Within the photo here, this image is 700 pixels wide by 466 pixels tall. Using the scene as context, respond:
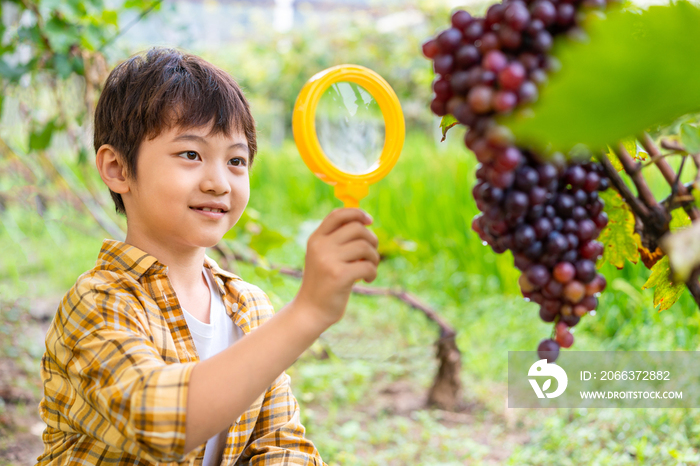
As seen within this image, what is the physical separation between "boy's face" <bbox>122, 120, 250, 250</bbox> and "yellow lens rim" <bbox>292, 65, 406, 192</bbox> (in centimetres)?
35

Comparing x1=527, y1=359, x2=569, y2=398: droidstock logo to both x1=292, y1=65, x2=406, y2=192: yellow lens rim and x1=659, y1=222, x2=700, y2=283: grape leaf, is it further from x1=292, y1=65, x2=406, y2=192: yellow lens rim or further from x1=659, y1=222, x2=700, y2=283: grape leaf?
x1=659, y1=222, x2=700, y2=283: grape leaf

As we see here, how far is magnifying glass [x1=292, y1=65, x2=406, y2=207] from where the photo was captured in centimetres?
73

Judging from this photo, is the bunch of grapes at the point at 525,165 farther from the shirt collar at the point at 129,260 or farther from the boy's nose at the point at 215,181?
the shirt collar at the point at 129,260

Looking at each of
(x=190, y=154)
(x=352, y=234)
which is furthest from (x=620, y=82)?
(x=190, y=154)

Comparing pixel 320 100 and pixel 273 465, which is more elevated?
pixel 320 100

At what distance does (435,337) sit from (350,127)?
6.49 ft

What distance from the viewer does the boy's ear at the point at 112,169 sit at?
113 cm

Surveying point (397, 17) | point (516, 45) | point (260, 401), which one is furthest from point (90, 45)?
point (397, 17)

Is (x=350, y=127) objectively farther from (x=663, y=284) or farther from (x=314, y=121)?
(x=663, y=284)

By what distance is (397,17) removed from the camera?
757 cm

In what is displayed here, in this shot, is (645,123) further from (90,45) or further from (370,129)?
(90,45)

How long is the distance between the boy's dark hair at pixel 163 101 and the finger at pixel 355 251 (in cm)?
48

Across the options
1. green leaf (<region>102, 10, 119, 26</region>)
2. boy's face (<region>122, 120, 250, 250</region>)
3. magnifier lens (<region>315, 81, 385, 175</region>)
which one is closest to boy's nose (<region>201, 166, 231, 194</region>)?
boy's face (<region>122, 120, 250, 250</region>)

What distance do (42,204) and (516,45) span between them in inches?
145
